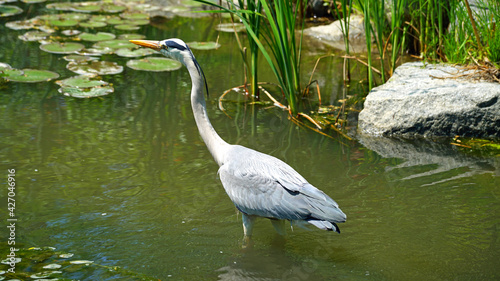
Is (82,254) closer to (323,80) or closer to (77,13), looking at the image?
(323,80)

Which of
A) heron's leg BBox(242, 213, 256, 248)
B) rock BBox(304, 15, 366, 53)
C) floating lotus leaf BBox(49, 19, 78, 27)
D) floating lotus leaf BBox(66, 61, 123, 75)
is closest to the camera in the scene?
heron's leg BBox(242, 213, 256, 248)

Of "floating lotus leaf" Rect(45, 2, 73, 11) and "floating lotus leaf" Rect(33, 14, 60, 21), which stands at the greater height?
"floating lotus leaf" Rect(45, 2, 73, 11)

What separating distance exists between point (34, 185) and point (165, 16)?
6399 mm

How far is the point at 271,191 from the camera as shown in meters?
3.46

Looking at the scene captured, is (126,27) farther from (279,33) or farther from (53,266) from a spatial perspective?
(53,266)

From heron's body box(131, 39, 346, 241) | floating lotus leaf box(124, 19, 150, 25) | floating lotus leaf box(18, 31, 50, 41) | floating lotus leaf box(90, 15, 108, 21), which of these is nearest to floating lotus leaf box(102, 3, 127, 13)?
floating lotus leaf box(90, 15, 108, 21)

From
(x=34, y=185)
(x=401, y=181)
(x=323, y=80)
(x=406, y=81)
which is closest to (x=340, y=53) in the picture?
(x=323, y=80)

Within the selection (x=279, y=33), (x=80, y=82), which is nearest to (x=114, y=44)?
(x=80, y=82)

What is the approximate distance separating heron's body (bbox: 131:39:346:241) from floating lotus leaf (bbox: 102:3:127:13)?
255 inches

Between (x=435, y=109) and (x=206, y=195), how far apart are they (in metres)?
2.63

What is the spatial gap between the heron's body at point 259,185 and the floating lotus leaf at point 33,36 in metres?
4.86

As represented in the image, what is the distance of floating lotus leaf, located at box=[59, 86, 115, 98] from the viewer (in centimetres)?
602

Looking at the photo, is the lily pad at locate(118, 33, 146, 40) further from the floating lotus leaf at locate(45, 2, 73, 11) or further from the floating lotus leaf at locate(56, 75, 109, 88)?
the floating lotus leaf at locate(45, 2, 73, 11)

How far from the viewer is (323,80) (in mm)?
7145
